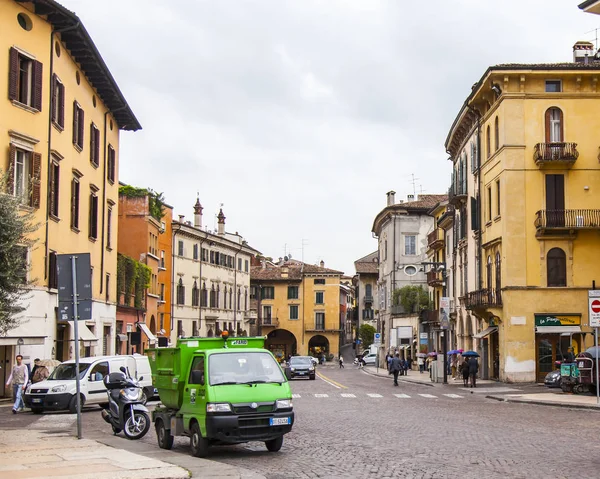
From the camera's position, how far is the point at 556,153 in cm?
4141

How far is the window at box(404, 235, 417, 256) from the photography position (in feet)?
273

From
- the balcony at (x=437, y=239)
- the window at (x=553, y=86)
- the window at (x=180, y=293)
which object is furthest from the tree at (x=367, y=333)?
the window at (x=553, y=86)

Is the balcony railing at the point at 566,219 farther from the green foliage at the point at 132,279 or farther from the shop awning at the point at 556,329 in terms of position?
the green foliage at the point at 132,279

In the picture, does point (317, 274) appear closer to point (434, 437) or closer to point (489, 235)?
point (489, 235)

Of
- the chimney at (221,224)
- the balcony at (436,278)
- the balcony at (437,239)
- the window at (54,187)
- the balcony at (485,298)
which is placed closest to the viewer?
the window at (54,187)

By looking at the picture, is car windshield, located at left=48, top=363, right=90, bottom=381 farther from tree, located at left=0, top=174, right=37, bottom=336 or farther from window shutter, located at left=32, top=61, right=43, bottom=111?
window shutter, located at left=32, top=61, right=43, bottom=111

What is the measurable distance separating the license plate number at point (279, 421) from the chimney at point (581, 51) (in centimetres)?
3733

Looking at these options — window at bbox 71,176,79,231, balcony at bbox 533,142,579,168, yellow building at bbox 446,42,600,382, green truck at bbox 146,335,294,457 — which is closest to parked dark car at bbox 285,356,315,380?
yellow building at bbox 446,42,600,382

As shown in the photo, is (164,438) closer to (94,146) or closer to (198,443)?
(198,443)

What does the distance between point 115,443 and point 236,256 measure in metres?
77.0

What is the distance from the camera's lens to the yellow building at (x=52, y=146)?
3006 centimetres

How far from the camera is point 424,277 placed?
82.7m

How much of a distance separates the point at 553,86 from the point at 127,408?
30.6m

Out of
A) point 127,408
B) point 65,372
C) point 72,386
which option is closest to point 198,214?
point 65,372
